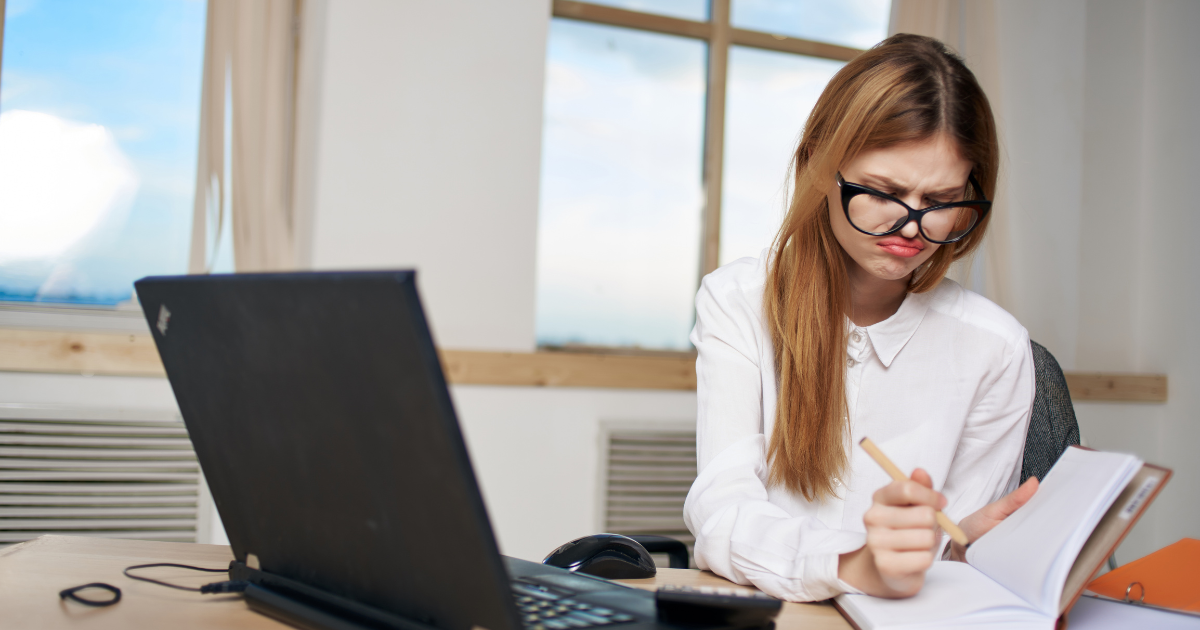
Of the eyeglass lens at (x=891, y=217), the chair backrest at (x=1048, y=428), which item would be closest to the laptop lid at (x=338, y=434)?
the eyeglass lens at (x=891, y=217)

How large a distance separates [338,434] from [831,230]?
2.69ft

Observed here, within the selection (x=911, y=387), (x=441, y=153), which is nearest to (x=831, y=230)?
(x=911, y=387)

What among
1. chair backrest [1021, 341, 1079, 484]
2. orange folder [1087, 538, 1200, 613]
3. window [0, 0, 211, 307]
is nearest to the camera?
orange folder [1087, 538, 1200, 613]

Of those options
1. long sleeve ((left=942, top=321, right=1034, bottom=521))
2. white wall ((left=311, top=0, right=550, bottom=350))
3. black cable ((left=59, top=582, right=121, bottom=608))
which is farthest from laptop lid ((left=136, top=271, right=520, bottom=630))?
white wall ((left=311, top=0, right=550, bottom=350))

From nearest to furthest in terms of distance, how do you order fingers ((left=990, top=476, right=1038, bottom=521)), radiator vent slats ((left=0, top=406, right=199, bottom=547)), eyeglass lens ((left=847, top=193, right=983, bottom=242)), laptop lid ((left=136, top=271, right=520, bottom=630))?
laptop lid ((left=136, top=271, right=520, bottom=630)) < fingers ((left=990, top=476, right=1038, bottom=521)) < eyeglass lens ((left=847, top=193, right=983, bottom=242)) < radiator vent slats ((left=0, top=406, right=199, bottom=547))

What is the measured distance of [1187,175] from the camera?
10.4 feet

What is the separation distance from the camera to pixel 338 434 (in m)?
0.53

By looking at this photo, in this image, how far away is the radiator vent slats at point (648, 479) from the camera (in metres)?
2.66

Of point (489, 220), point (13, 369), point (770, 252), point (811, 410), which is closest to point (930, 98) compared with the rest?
point (770, 252)

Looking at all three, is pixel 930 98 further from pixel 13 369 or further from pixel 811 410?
pixel 13 369

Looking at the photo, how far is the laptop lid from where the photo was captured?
0.45 metres

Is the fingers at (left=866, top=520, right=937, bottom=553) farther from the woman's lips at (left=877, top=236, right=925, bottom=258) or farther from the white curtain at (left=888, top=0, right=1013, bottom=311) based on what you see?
the white curtain at (left=888, top=0, right=1013, bottom=311)

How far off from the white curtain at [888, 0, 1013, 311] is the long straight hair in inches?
85.6

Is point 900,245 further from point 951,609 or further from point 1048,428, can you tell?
point 1048,428
